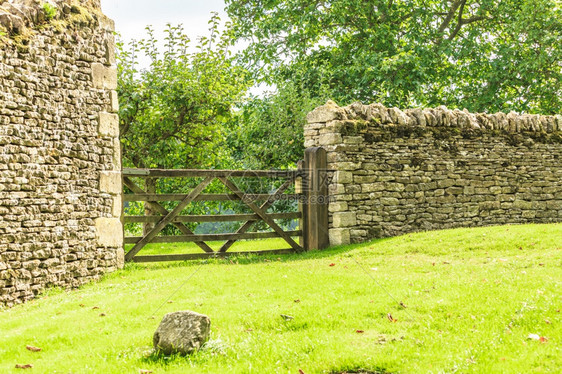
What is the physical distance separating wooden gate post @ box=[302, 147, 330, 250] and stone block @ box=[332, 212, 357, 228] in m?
0.22

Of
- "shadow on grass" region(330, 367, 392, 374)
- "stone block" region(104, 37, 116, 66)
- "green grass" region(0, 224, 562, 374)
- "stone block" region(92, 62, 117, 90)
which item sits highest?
"stone block" region(104, 37, 116, 66)

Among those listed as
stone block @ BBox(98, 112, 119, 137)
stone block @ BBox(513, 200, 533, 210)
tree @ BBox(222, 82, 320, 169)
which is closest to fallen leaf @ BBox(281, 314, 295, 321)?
stone block @ BBox(98, 112, 119, 137)

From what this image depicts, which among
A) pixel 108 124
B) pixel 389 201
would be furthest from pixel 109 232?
pixel 389 201

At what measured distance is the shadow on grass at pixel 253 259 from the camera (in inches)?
407

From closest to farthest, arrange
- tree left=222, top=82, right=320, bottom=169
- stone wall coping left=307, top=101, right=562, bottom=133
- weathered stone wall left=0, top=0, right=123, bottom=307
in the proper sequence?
weathered stone wall left=0, top=0, right=123, bottom=307
stone wall coping left=307, top=101, right=562, bottom=133
tree left=222, top=82, right=320, bottom=169

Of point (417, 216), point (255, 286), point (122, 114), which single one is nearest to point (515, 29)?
point (417, 216)

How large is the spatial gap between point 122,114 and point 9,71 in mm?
6775

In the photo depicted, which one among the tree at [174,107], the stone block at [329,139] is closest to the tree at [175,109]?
the tree at [174,107]

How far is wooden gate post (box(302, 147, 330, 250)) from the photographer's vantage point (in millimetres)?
11742

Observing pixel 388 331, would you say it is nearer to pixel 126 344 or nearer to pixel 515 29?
pixel 126 344

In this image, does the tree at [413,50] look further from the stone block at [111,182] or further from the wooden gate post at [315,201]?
the stone block at [111,182]

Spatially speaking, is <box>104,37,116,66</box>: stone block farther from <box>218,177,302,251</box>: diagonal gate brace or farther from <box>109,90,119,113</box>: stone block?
<box>218,177,302,251</box>: diagonal gate brace

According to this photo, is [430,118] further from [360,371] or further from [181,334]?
[181,334]

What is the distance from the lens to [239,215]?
1104cm
